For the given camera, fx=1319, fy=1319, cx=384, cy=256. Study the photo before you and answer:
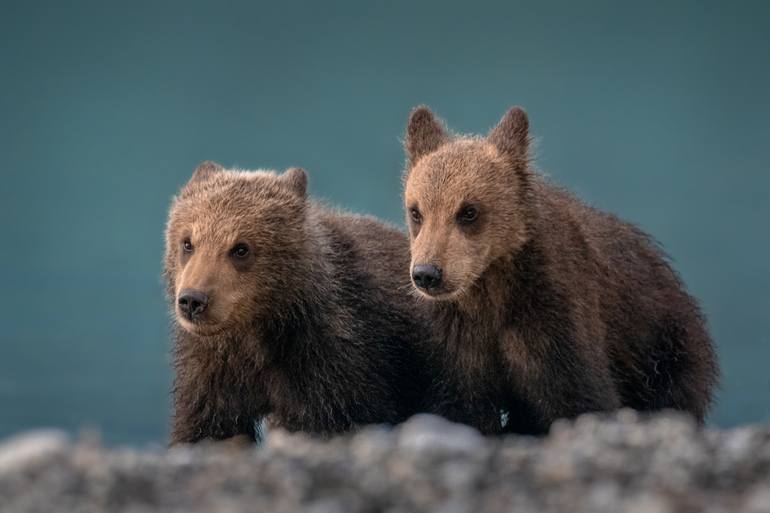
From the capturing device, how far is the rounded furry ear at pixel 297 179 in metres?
12.9

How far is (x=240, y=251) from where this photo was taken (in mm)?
12125

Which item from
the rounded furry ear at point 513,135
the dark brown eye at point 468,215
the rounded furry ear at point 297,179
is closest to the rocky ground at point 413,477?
the dark brown eye at point 468,215

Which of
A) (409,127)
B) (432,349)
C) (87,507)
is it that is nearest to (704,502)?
(87,507)

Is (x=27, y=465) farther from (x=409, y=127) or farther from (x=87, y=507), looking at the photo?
(x=409, y=127)

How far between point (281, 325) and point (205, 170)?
1.83 meters

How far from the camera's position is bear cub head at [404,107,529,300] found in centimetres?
1145

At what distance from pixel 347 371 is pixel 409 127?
7.91ft

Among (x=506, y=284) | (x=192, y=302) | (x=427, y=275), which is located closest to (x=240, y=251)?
(x=192, y=302)

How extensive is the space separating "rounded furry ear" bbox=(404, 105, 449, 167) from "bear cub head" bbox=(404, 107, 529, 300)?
9cm

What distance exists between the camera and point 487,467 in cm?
748

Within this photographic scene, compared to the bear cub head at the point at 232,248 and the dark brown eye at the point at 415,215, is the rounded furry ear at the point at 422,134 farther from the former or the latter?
the bear cub head at the point at 232,248

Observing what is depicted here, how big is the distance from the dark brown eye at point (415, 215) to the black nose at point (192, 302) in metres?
2.02

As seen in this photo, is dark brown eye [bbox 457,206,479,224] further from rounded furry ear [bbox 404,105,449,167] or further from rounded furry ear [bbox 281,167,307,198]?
rounded furry ear [bbox 281,167,307,198]

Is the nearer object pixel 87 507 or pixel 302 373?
pixel 87 507
